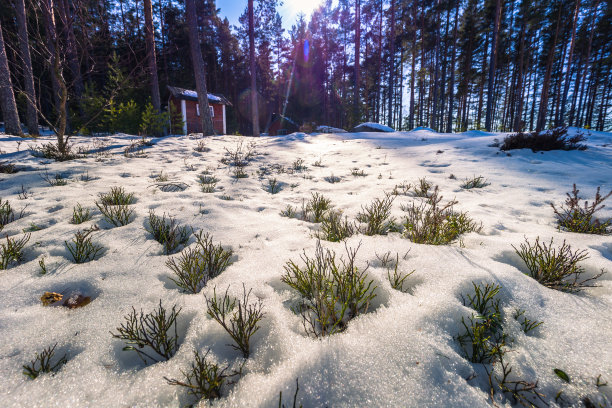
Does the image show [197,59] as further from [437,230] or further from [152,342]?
[152,342]

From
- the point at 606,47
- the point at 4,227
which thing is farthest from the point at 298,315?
the point at 606,47

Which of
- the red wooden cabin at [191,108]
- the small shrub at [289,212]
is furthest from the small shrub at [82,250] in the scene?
the red wooden cabin at [191,108]

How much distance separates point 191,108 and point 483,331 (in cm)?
2452

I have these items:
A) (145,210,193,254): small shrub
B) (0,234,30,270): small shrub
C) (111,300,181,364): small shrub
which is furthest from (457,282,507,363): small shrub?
(0,234,30,270): small shrub

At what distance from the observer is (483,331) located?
0.99m

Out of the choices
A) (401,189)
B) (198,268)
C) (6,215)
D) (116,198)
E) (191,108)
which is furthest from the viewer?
(191,108)

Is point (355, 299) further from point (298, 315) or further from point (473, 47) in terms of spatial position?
point (473, 47)

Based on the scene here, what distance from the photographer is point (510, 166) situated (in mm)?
4352

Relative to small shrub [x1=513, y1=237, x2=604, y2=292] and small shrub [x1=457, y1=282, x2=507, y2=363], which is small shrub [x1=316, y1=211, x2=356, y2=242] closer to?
small shrub [x1=457, y1=282, x2=507, y2=363]

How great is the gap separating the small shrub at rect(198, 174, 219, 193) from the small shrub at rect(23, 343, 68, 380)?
2.37 meters

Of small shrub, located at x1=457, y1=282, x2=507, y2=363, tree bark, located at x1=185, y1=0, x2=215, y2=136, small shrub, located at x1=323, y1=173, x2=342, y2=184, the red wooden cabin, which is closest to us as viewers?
small shrub, located at x1=457, y1=282, x2=507, y2=363

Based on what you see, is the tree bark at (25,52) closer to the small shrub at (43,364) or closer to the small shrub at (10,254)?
the small shrub at (10,254)

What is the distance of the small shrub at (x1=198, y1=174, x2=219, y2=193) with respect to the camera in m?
3.22

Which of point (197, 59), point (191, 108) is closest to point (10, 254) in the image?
point (197, 59)
